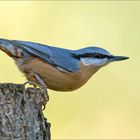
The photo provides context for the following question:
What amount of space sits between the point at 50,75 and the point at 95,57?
1.90 feet

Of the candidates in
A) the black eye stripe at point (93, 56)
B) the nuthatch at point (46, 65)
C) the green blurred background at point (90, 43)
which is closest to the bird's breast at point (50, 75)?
the nuthatch at point (46, 65)

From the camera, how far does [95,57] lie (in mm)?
7422

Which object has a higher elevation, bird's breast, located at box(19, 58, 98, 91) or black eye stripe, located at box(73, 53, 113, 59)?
black eye stripe, located at box(73, 53, 113, 59)

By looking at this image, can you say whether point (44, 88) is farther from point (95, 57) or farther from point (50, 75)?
point (95, 57)

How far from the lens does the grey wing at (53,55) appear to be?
23.1 ft

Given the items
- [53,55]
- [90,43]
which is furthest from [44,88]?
[90,43]

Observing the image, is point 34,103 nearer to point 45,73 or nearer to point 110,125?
point 45,73

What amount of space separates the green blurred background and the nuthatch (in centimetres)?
132

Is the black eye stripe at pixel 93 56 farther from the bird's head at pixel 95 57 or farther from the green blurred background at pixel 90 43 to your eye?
the green blurred background at pixel 90 43

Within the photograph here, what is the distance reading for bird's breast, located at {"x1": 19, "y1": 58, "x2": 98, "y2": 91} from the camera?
7055 mm

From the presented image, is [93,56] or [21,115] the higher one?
[93,56]

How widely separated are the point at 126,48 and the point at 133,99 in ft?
3.22

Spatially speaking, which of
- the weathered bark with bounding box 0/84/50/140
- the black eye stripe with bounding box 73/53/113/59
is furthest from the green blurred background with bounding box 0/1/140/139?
the weathered bark with bounding box 0/84/50/140

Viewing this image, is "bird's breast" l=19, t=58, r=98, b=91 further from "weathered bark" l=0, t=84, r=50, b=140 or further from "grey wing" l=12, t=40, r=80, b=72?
"weathered bark" l=0, t=84, r=50, b=140
